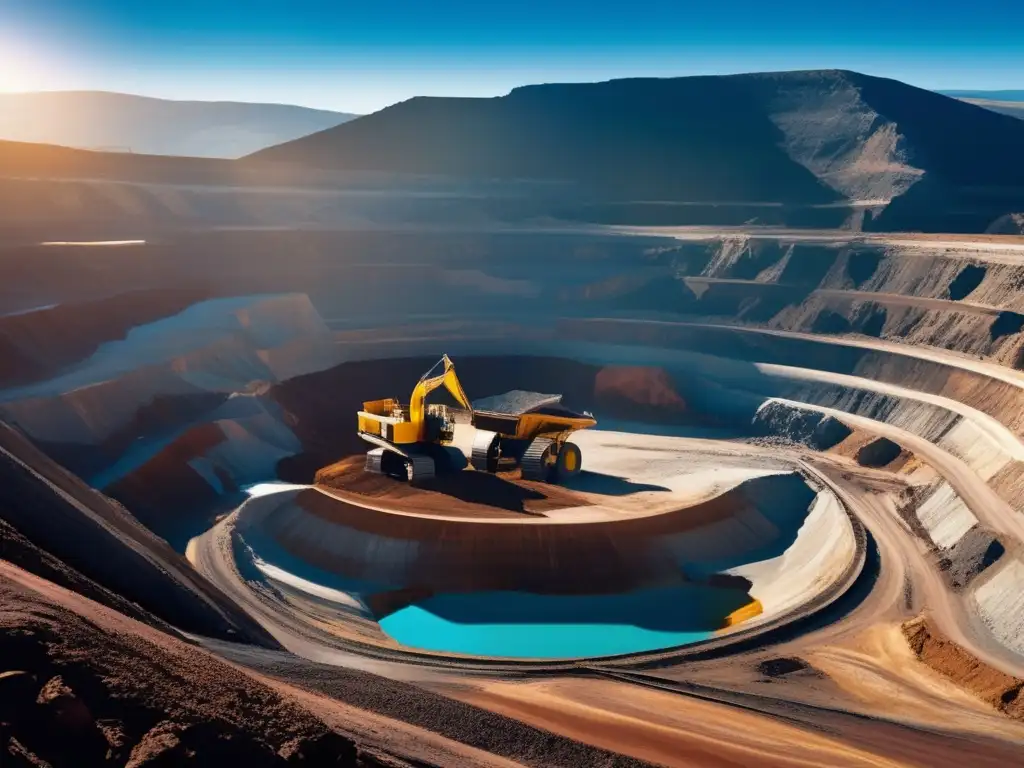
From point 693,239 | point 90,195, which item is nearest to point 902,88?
point 693,239

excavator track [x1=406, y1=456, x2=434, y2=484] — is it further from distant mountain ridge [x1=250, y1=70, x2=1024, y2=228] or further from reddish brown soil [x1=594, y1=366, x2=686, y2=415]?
distant mountain ridge [x1=250, y1=70, x2=1024, y2=228]

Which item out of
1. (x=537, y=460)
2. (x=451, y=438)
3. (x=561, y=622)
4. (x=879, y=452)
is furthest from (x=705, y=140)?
(x=561, y=622)

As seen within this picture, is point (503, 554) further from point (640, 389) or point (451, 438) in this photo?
point (640, 389)

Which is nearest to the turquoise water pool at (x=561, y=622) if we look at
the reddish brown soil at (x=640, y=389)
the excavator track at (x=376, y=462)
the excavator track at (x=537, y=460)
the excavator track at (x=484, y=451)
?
the excavator track at (x=484, y=451)

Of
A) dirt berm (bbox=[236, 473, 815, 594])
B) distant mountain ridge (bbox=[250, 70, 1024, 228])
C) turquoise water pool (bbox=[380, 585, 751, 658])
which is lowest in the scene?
turquoise water pool (bbox=[380, 585, 751, 658])

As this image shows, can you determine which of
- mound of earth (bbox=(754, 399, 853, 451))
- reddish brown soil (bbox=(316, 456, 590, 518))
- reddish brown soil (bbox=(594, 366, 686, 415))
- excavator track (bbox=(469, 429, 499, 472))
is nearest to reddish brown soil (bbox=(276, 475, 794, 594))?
reddish brown soil (bbox=(316, 456, 590, 518))

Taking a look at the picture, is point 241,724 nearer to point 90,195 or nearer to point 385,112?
point 90,195
